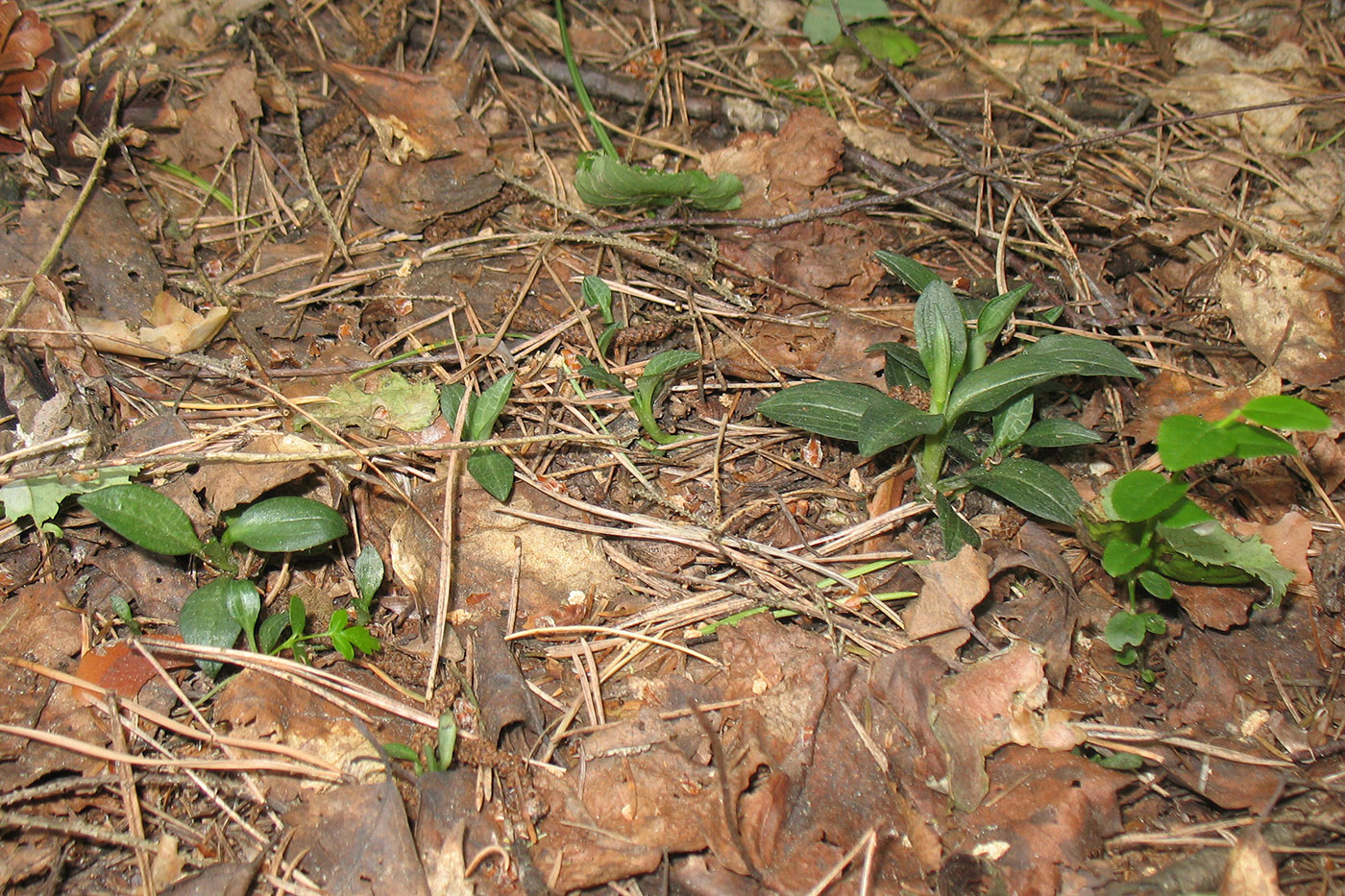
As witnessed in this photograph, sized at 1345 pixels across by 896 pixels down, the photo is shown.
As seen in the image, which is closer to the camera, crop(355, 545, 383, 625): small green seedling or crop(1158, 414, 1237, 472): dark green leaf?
crop(1158, 414, 1237, 472): dark green leaf

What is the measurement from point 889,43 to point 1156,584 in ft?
8.18

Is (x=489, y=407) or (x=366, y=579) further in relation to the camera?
(x=489, y=407)

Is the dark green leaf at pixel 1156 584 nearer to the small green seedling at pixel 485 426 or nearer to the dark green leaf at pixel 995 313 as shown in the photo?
the dark green leaf at pixel 995 313

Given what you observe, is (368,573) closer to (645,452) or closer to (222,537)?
(222,537)

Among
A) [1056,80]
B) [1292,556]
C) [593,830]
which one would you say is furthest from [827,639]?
[1056,80]

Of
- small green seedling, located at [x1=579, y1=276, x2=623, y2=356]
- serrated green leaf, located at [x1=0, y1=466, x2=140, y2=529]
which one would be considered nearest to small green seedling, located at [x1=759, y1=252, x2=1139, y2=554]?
small green seedling, located at [x1=579, y1=276, x2=623, y2=356]

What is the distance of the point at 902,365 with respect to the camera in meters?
2.31

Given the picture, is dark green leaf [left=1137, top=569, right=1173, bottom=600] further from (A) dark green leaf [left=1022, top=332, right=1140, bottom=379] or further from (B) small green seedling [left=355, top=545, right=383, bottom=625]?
(B) small green seedling [left=355, top=545, right=383, bottom=625]

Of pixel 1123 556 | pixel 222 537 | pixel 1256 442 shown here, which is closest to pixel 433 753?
pixel 222 537

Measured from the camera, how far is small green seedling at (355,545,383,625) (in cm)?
203

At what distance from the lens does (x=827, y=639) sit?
6.52 feet

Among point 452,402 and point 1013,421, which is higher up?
point 1013,421

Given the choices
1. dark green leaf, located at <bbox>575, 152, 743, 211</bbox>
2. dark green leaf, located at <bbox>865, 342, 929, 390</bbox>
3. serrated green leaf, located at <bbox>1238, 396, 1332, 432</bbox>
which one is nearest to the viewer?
serrated green leaf, located at <bbox>1238, 396, 1332, 432</bbox>

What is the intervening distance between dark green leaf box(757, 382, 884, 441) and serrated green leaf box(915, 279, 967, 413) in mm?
159
